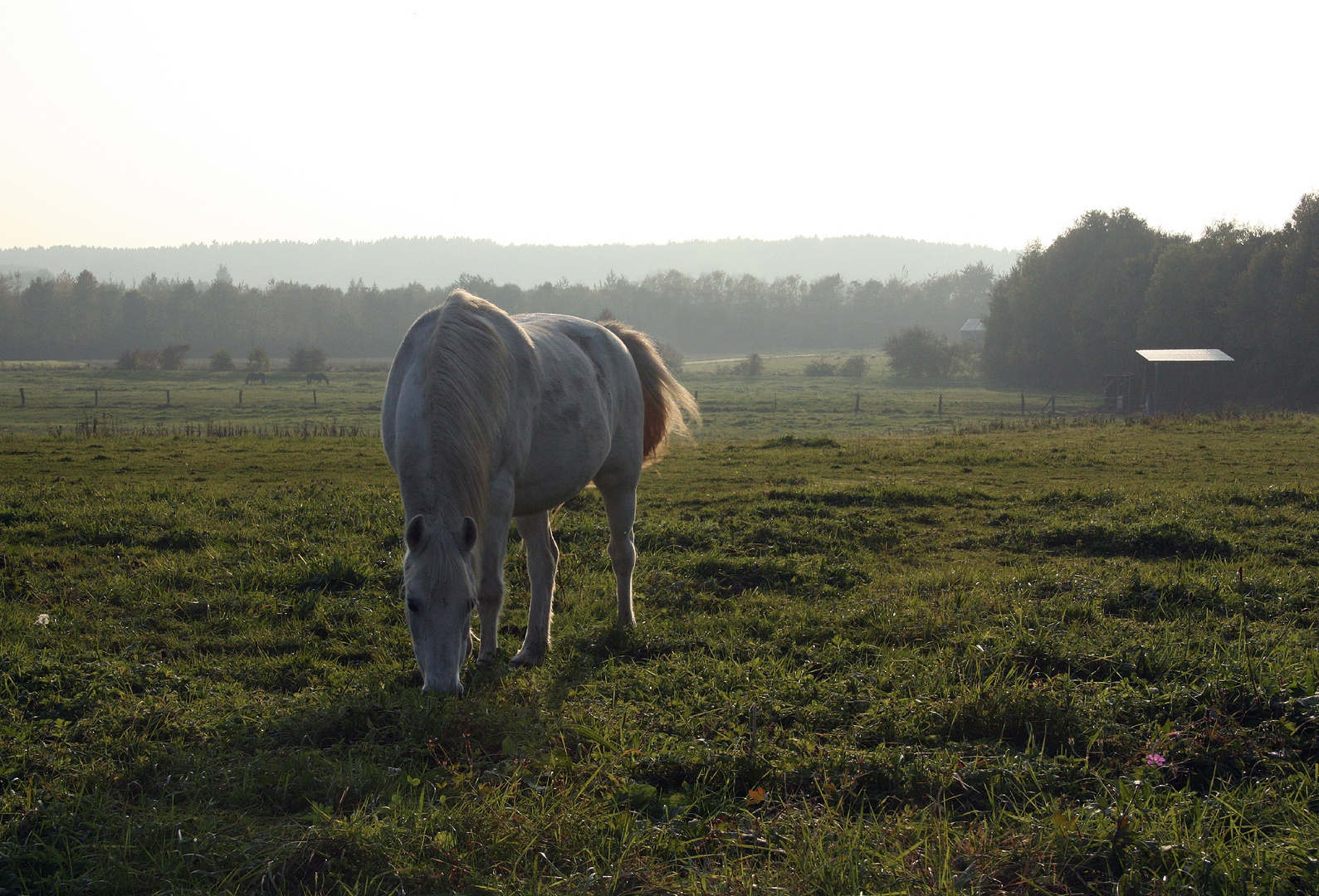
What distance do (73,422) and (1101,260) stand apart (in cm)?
5130

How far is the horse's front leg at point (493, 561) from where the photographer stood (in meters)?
4.39

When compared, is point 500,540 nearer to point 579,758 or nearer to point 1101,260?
point 579,758

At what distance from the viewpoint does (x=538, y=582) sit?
5121 mm

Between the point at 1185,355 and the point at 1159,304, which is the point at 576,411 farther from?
the point at 1159,304

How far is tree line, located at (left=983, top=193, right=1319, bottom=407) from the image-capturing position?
35.8 meters

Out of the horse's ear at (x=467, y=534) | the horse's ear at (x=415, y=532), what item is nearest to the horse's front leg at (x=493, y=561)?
the horse's ear at (x=467, y=534)

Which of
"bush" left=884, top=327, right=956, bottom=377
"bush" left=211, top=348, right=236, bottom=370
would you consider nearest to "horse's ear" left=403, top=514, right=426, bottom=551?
"bush" left=211, top=348, right=236, bottom=370

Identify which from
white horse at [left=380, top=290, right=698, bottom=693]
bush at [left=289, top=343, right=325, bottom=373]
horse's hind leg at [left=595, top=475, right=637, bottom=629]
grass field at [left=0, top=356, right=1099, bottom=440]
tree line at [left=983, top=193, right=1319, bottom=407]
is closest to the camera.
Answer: white horse at [left=380, top=290, right=698, bottom=693]

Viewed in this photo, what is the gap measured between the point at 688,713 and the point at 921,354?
6358 centimetres

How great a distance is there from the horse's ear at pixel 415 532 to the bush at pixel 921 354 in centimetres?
6319

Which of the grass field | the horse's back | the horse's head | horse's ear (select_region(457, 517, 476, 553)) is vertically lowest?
the grass field

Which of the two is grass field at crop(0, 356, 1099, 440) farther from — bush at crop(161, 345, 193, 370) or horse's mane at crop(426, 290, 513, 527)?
horse's mane at crop(426, 290, 513, 527)

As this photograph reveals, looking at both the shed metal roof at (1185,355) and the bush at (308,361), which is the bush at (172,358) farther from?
the shed metal roof at (1185,355)

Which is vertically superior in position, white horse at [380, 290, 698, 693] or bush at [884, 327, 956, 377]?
bush at [884, 327, 956, 377]
